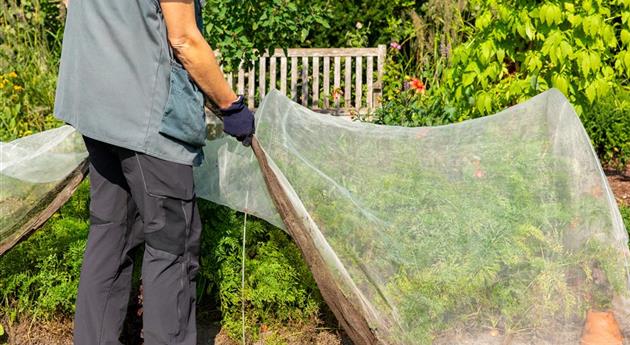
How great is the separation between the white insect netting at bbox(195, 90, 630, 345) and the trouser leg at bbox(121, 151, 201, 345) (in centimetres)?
41

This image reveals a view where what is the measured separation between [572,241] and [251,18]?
2.68 meters

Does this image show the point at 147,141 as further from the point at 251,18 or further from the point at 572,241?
the point at 251,18

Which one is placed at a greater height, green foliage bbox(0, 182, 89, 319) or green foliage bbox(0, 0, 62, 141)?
green foliage bbox(0, 0, 62, 141)

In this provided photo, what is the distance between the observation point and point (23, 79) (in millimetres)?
6195

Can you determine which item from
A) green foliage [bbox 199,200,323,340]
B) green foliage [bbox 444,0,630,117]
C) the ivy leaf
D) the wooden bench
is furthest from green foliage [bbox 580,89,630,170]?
green foliage [bbox 199,200,323,340]

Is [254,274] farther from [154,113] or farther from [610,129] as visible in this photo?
[610,129]

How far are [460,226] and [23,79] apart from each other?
4.15 meters

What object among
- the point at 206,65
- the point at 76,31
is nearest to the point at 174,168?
the point at 206,65

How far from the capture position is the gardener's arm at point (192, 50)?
2.72m

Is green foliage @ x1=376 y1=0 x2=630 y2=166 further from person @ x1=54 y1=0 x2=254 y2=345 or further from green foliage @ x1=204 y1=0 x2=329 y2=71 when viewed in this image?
person @ x1=54 y1=0 x2=254 y2=345

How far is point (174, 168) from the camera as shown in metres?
2.91

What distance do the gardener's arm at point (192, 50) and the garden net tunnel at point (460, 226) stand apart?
35 centimetres

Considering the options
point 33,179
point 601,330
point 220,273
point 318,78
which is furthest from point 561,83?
point 318,78

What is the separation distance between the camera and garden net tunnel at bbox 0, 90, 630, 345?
9.73 ft
